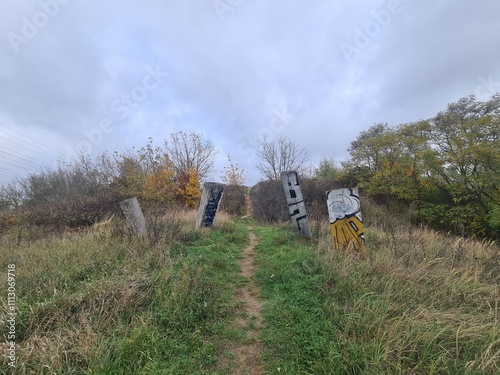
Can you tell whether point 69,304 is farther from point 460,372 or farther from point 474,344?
point 474,344

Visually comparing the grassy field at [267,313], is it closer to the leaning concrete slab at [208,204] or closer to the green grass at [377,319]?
the green grass at [377,319]

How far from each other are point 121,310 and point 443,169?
19.7 metres

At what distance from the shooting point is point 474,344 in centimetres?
208

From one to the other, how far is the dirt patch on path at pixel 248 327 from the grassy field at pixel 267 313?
9 cm

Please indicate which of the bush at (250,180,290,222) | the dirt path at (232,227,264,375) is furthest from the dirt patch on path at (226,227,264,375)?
the bush at (250,180,290,222)

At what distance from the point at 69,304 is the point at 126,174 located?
16.4 meters

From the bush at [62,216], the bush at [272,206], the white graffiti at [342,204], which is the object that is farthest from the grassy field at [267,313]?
the bush at [272,206]

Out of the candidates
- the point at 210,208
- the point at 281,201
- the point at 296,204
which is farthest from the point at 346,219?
the point at 281,201

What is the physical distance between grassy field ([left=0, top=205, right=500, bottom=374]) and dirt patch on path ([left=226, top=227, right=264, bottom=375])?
0.09 m

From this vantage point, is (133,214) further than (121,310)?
Yes

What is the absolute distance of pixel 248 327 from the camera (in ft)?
9.16

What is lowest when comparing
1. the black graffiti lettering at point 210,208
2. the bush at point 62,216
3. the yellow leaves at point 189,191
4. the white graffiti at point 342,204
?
the white graffiti at point 342,204

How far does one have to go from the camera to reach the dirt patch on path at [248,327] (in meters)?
2.22

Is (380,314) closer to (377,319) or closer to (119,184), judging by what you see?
(377,319)
